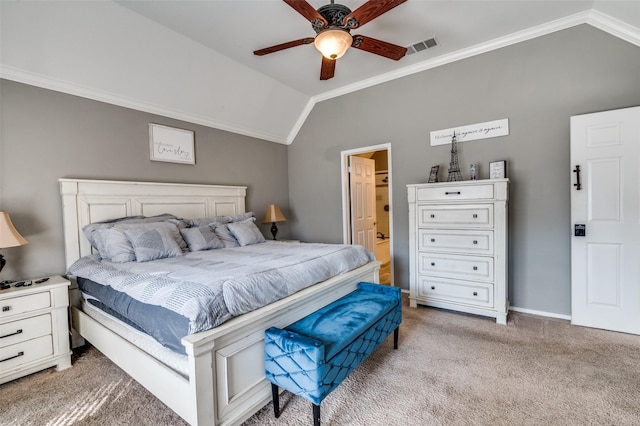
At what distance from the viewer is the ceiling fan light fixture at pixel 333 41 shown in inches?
78.0

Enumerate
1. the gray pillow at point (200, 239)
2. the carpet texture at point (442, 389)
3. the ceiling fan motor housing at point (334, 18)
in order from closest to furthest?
the carpet texture at point (442, 389)
the ceiling fan motor housing at point (334, 18)
the gray pillow at point (200, 239)

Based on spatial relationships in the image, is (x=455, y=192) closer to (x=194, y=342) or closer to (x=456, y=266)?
(x=456, y=266)

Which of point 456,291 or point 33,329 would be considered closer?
point 33,329

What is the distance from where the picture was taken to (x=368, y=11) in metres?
1.92

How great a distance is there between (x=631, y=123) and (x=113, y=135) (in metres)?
4.87

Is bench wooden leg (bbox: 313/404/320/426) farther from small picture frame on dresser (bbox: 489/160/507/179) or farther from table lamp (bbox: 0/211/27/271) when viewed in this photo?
small picture frame on dresser (bbox: 489/160/507/179)

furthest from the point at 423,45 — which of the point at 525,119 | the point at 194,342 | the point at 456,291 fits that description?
the point at 194,342

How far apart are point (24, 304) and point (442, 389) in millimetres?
2989

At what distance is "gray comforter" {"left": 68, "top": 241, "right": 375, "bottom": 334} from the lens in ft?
4.84

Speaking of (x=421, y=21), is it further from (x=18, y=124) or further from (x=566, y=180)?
(x=18, y=124)

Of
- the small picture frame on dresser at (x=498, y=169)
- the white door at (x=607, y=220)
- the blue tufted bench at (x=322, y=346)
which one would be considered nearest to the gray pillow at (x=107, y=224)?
the blue tufted bench at (x=322, y=346)

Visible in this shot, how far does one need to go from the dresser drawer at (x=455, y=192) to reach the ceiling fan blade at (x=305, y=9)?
2000mm

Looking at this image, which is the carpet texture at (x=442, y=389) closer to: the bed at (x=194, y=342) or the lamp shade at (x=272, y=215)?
the bed at (x=194, y=342)

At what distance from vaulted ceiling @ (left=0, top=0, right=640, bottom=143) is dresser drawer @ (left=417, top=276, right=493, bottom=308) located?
8.48ft
